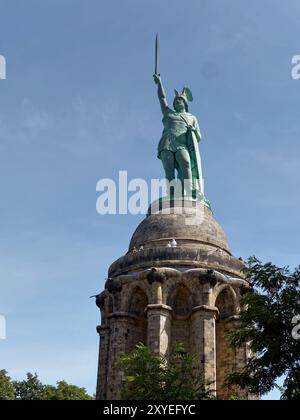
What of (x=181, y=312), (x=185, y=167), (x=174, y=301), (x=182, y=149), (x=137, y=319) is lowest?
(x=137, y=319)

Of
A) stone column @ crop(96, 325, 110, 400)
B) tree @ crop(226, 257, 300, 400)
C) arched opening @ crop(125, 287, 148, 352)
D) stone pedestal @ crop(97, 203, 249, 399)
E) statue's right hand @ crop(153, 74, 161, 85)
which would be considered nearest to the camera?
tree @ crop(226, 257, 300, 400)

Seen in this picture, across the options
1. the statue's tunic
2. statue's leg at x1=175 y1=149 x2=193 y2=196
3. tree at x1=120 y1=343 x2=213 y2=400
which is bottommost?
tree at x1=120 y1=343 x2=213 y2=400

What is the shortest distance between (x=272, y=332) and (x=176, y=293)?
12503 mm

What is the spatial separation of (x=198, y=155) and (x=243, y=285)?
820cm

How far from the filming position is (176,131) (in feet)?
117

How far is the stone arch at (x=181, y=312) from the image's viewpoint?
2898 cm

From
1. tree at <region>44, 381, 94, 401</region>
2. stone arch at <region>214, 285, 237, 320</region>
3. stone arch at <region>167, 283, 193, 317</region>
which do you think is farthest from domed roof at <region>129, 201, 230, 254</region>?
tree at <region>44, 381, 94, 401</region>

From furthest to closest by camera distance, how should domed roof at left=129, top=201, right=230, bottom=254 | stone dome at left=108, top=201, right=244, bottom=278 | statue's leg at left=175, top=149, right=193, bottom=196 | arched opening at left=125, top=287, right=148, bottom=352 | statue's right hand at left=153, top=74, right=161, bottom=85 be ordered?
statue's right hand at left=153, top=74, right=161, bottom=85
statue's leg at left=175, top=149, right=193, bottom=196
domed roof at left=129, top=201, right=230, bottom=254
stone dome at left=108, top=201, right=244, bottom=278
arched opening at left=125, top=287, right=148, bottom=352

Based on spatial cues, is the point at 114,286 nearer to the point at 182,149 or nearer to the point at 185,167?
the point at 185,167

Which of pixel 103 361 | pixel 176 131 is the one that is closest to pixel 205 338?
pixel 103 361

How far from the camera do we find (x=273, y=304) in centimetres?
1781

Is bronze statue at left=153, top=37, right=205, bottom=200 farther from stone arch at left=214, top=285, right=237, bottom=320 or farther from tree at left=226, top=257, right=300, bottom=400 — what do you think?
tree at left=226, top=257, right=300, bottom=400

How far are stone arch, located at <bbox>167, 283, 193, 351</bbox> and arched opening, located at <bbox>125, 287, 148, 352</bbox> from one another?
53.1 inches

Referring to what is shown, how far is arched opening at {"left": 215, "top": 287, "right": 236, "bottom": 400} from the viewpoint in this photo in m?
28.5
